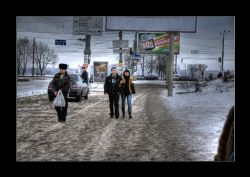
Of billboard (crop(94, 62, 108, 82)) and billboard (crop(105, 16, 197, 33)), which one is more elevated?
billboard (crop(105, 16, 197, 33))

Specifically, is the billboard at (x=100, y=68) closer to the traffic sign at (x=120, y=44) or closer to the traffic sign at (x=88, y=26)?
the traffic sign at (x=120, y=44)

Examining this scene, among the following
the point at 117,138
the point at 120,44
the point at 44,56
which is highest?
the point at 44,56

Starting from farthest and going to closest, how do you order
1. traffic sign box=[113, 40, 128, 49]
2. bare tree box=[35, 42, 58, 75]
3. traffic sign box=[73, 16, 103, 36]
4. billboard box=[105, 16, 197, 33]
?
bare tree box=[35, 42, 58, 75]
traffic sign box=[113, 40, 128, 49]
billboard box=[105, 16, 197, 33]
traffic sign box=[73, 16, 103, 36]

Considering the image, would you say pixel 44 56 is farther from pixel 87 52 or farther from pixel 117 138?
pixel 117 138

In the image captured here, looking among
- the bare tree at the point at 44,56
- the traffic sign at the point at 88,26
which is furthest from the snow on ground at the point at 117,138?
the bare tree at the point at 44,56

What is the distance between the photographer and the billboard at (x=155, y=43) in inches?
1607

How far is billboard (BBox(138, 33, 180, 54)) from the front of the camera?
40.8 m

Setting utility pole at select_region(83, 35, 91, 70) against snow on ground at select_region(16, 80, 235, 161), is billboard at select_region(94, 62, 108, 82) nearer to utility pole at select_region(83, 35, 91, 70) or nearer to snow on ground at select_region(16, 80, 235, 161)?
utility pole at select_region(83, 35, 91, 70)

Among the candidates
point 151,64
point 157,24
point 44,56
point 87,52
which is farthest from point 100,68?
point 151,64

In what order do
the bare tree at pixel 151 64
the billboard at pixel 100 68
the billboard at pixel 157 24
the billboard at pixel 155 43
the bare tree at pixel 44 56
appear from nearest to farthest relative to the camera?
1. the billboard at pixel 157 24
2. the billboard at pixel 100 68
3. the billboard at pixel 155 43
4. the bare tree at pixel 44 56
5. the bare tree at pixel 151 64

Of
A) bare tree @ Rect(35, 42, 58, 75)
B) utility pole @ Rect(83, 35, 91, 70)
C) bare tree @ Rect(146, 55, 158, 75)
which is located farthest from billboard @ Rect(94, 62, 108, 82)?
bare tree @ Rect(146, 55, 158, 75)

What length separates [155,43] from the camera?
42.8 metres

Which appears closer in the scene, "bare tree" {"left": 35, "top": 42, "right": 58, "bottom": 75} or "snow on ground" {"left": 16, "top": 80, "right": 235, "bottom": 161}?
"snow on ground" {"left": 16, "top": 80, "right": 235, "bottom": 161}
